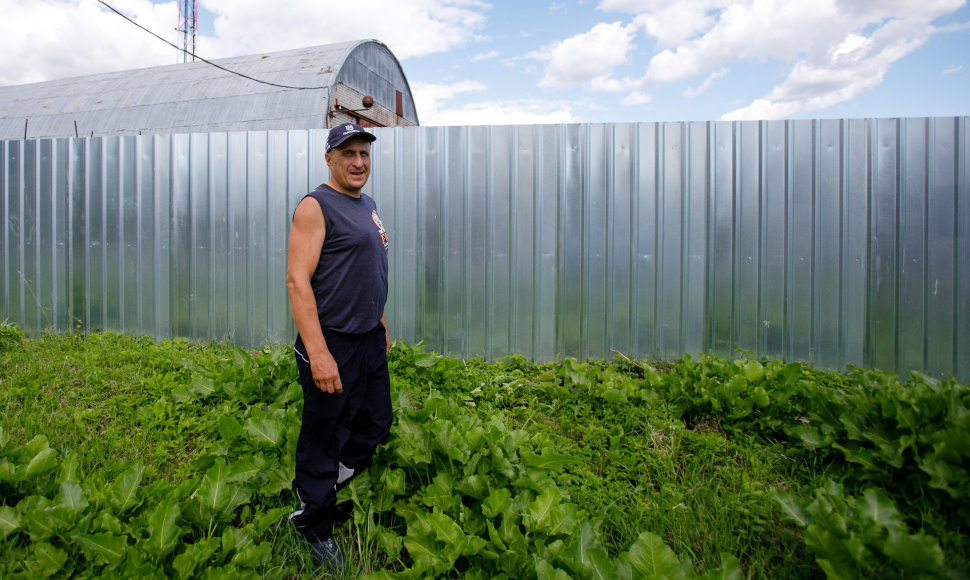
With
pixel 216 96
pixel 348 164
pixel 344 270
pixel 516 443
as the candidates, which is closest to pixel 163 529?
pixel 344 270

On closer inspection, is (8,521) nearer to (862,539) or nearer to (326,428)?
(326,428)

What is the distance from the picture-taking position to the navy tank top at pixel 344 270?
211 cm

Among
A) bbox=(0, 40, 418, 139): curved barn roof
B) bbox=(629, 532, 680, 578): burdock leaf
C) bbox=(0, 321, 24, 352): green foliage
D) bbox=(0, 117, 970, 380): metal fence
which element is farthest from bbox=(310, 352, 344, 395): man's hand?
bbox=(0, 40, 418, 139): curved barn roof

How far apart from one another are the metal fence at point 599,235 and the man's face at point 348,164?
2072 millimetres

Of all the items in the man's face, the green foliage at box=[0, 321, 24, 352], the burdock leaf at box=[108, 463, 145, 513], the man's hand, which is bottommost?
the burdock leaf at box=[108, 463, 145, 513]

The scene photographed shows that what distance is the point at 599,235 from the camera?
4.14 m

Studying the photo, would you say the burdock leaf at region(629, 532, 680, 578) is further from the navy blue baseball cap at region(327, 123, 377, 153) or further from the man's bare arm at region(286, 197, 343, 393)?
the navy blue baseball cap at region(327, 123, 377, 153)

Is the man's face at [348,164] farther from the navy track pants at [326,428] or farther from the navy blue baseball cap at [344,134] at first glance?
the navy track pants at [326,428]

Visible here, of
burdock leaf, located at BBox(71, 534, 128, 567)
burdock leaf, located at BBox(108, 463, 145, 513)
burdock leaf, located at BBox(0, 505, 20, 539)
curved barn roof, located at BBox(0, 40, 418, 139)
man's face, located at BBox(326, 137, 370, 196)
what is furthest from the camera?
curved barn roof, located at BBox(0, 40, 418, 139)

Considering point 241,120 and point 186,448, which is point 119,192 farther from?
point 241,120

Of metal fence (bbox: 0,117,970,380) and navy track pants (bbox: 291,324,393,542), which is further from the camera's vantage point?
metal fence (bbox: 0,117,970,380)

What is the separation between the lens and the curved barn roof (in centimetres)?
991

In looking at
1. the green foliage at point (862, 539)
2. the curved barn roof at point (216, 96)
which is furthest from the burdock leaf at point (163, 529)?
the curved barn roof at point (216, 96)

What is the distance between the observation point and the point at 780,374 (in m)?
3.01
